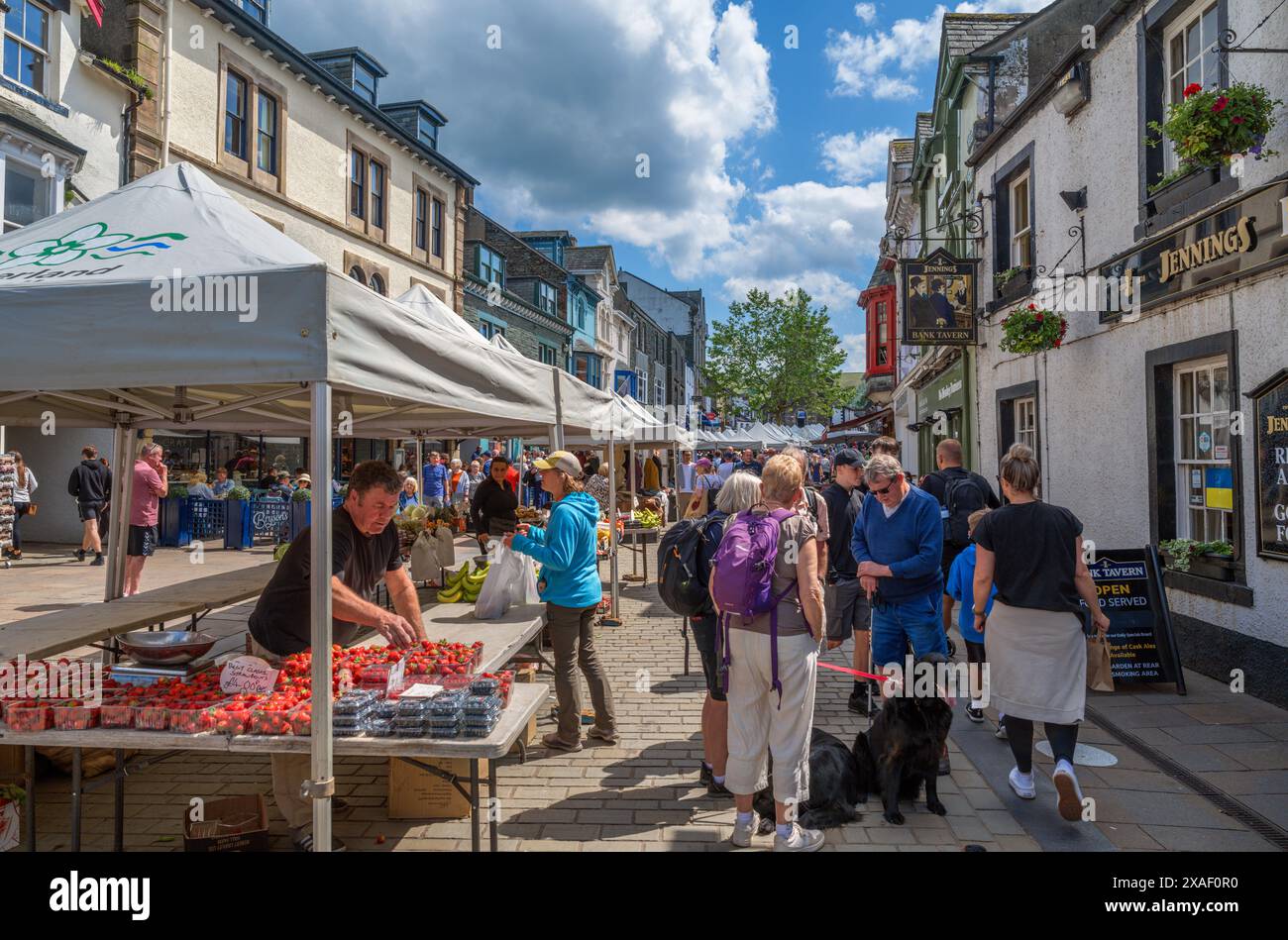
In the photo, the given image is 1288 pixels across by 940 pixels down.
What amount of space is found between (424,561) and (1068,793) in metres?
5.34

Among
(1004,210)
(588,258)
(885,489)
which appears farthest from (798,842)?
(588,258)

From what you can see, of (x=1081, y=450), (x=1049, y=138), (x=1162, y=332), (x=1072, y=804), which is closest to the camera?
(x=1072, y=804)

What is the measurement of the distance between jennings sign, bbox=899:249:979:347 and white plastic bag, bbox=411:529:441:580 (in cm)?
845

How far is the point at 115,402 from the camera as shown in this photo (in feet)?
17.8

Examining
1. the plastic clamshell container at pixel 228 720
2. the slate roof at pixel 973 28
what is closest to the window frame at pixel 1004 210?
the slate roof at pixel 973 28

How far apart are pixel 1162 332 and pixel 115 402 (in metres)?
8.87

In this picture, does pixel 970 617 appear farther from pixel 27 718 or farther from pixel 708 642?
pixel 27 718

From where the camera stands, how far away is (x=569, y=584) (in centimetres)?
504

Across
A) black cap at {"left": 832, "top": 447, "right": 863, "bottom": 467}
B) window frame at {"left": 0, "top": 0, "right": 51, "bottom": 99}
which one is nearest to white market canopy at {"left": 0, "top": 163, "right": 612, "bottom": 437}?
black cap at {"left": 832, "top": 447, "right": 863, "bottom": 467}

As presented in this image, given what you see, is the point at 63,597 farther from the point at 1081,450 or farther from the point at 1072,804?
the point at 1081,450

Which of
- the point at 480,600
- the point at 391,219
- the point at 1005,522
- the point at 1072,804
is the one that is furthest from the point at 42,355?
the point at 391,219

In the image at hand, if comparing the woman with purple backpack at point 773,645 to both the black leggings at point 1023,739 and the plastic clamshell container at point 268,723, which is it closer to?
the black leggings at point 1023,739

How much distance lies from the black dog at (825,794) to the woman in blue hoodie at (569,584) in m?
1.45

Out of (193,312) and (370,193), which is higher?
(370,193)
